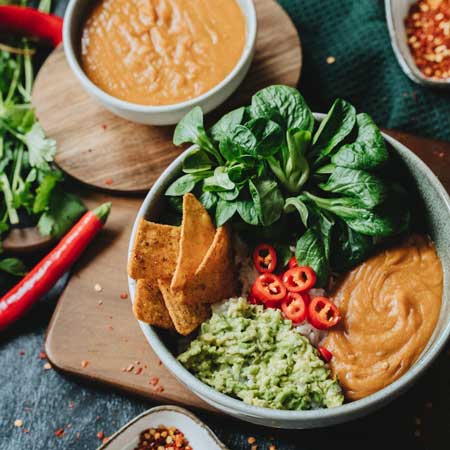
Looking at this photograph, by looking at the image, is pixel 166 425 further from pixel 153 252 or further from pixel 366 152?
pixel 366 152

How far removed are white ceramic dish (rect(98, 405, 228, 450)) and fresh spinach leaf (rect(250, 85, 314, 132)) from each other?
114 cm

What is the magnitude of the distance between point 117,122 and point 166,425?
50.8 inches

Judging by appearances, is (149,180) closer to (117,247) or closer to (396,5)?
(117,247)

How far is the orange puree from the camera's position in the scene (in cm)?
297

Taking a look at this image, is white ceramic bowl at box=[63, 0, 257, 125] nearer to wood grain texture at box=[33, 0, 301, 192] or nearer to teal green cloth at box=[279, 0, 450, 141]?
wood grain texture at box=[33, 0, 301, 192]

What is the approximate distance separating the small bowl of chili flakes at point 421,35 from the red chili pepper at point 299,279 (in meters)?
1.07

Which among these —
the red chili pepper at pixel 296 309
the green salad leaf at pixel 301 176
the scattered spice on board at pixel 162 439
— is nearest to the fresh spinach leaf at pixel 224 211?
the green salad leaf at pixel 301 176

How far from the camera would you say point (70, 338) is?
2961mm

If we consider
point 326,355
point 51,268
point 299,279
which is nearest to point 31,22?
point 51,268

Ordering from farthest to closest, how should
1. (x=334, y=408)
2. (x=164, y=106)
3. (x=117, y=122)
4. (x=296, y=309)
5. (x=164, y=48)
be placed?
(x=117, y=122), (x=164, y=48), (x=164, y=106), (x=296, y=309), (x=334, y=408)

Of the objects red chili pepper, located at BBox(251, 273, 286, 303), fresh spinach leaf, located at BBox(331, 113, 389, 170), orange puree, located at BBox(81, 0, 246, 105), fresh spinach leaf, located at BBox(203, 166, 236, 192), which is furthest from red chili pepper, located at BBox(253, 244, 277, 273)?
orange puree, located at BBox(81, 0, 246, 105)

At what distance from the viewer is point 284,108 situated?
2.58 meters

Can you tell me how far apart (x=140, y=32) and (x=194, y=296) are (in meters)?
1.18

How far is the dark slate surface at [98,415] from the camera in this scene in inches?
110
